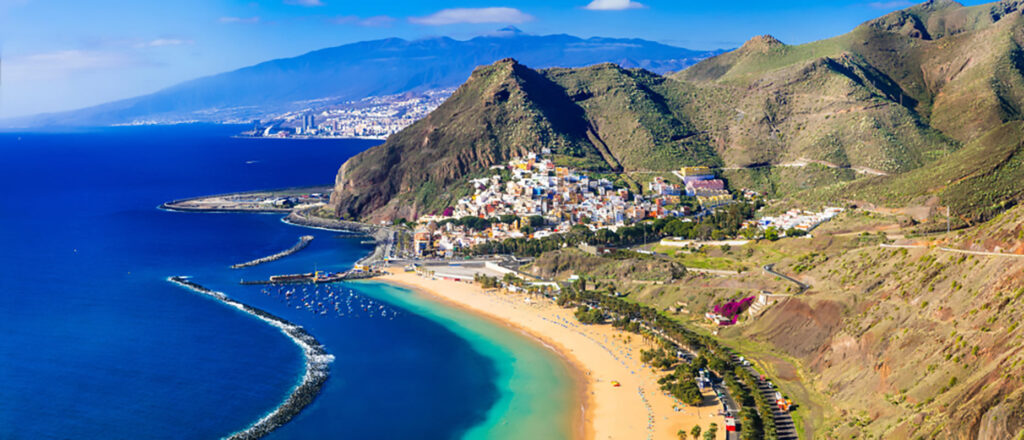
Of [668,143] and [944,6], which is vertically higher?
[944,6]

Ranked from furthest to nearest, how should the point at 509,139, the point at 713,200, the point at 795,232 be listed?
the point at 509,139, the point at 713,200, the point at 795,232

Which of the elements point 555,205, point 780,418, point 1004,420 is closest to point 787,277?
point 780,418

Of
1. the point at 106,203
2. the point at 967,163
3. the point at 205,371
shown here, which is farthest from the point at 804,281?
the point at 106,203

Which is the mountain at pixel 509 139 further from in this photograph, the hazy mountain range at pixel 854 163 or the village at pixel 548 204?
the village at pixel 548 204

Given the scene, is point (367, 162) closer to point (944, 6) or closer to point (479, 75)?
point (479, 75)

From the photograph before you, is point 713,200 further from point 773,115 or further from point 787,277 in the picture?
point 787,277

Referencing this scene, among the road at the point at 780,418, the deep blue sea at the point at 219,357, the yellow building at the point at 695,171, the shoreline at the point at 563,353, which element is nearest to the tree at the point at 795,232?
the shoreline at the point at 563,353

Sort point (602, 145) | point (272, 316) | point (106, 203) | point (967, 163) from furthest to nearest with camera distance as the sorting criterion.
Answer: point (106, 203), point (602, 145), point (967, 163), point (272, 316)
